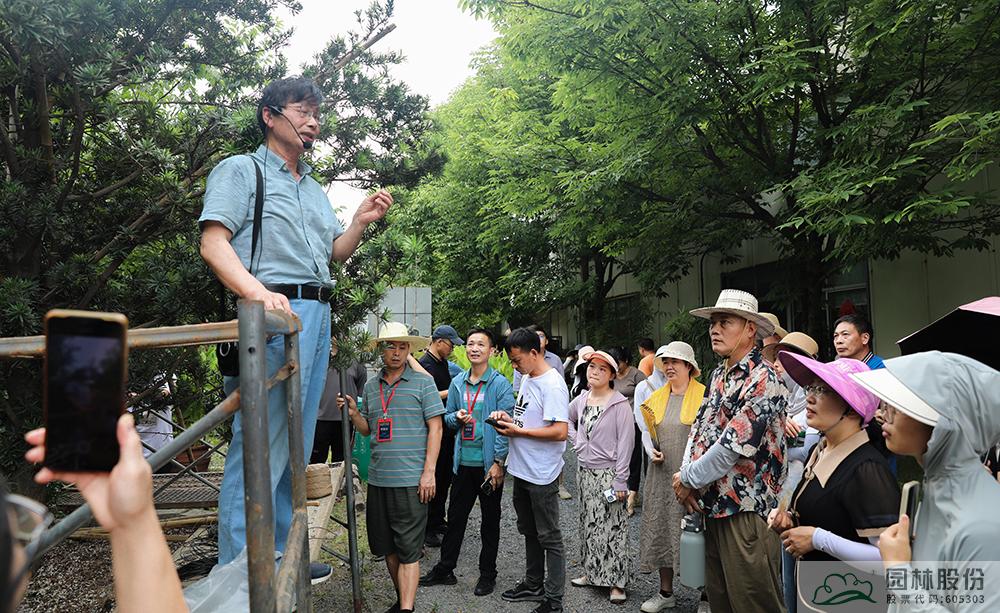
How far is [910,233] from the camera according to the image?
755cm

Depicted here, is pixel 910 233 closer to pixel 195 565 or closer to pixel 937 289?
pixel 937 289

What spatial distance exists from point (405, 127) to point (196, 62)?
4.07 ft

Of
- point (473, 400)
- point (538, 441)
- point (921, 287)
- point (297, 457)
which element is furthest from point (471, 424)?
point (921, 287)

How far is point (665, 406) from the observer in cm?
582

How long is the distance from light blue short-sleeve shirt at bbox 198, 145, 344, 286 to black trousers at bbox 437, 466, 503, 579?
3693 millimetres

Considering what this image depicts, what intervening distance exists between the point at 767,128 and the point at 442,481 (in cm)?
618

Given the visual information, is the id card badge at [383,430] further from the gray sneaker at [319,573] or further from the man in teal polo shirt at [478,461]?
the gray sneaker at [319,573]

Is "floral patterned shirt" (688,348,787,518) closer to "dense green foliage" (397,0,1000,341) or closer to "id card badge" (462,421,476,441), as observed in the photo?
"dense green foliage" (397,0,1000,341)

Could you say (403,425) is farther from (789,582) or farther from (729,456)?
(789,582)

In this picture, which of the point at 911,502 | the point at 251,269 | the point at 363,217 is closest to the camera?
the point at 911,502

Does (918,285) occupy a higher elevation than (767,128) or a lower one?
lower

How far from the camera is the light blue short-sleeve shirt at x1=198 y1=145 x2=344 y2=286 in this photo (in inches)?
101

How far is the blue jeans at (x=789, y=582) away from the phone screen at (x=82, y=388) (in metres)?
3.63

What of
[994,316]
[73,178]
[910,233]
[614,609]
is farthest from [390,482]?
[910,233]
